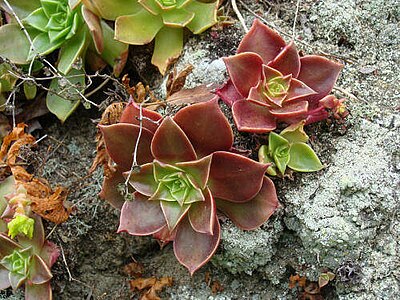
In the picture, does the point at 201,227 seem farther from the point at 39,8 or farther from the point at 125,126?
the point at 39,8

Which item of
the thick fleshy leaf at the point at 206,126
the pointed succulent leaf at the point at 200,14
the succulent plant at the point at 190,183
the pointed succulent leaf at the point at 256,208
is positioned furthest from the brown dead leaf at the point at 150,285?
the pointed succulent leaf at the point at 200,14

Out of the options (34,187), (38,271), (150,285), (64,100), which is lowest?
(150,285)

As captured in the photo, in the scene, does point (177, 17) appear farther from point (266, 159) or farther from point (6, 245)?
point (6, 245)

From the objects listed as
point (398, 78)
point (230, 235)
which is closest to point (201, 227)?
point (230, 235)

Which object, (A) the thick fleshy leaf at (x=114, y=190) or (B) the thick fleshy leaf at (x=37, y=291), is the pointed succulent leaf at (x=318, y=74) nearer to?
(A) the thick fleshy leaf at (x=114, y=190)

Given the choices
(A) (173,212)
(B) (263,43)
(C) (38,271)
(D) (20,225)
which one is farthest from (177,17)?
(C) (38,271)

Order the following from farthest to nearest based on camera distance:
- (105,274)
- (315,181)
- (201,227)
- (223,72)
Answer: (105,274) < (223,72) < (315,181) < (201,227)

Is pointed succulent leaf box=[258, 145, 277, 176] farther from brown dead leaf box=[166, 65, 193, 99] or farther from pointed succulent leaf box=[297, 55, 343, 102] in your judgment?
brown dead leaf box=[166, 65, 193, 99]
